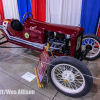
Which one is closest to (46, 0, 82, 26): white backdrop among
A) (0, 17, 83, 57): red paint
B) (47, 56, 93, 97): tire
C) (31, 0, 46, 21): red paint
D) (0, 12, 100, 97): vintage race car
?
(31, 0, 46, 21): red paint

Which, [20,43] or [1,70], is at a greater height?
[20,43]

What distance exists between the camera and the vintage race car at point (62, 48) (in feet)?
5.05

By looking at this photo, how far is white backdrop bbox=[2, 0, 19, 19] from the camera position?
4969 millimetres

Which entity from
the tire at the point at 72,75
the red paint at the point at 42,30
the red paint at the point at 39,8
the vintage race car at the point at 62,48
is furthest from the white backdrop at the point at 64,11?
the tire at the point at 72,75

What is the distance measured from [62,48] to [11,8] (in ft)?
13.6

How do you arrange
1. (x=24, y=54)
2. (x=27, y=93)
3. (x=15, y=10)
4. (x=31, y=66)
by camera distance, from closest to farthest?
(x=27, y=93)
(x=31, y=66)
(x=24, y=54)
(x=15, y=10)

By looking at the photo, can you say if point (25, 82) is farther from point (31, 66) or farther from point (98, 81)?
point (98, 81)

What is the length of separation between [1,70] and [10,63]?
32cm

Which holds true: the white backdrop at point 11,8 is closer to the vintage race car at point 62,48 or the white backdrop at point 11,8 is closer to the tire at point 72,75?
the vintage race car at point 62,48

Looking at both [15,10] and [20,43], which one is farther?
[15,10]

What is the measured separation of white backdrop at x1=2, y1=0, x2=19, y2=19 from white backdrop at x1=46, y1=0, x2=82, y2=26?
202cm

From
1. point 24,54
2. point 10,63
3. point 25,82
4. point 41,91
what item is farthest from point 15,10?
point 41,91

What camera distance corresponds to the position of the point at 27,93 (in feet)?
5.82

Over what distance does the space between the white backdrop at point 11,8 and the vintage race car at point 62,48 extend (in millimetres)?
2460
